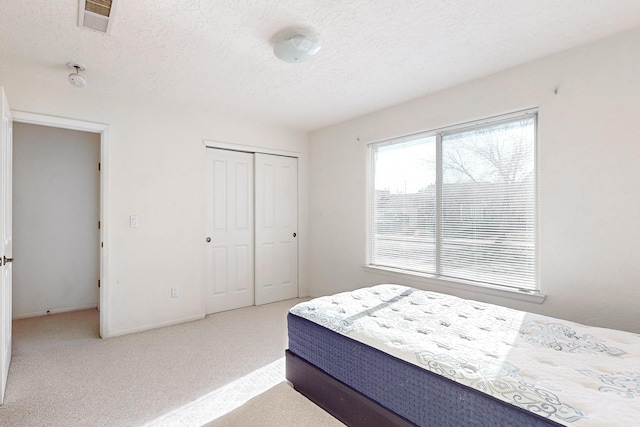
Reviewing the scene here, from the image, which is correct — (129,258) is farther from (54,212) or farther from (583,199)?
(583,199)

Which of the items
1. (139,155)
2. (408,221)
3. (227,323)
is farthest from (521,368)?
(139,155)

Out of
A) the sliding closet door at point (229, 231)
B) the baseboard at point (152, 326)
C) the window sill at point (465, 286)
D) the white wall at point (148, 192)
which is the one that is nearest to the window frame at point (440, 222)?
the window sill at point (465, 286)

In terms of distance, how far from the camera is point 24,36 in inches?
86.6

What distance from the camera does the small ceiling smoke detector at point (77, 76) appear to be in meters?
2.58

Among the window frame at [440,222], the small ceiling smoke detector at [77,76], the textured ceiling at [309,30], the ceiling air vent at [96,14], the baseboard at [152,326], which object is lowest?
the baseboard at [152,326]

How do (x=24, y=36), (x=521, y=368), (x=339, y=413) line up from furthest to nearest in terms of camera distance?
(x=24, y=36) < (x=339, y=413) < (x=521, y=368)

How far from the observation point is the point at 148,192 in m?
3.42

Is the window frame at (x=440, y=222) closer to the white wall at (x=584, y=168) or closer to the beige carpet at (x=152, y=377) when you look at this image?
the white wall at (x=584, y=168)

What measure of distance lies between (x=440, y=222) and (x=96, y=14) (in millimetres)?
3209

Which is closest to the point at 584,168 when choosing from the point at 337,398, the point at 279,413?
the point at 337,398

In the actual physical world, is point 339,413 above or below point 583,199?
below

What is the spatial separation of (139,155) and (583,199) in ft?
13.3

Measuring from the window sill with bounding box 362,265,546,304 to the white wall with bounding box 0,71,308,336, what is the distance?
2.23 meters

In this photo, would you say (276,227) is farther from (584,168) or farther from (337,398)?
(584,168)
